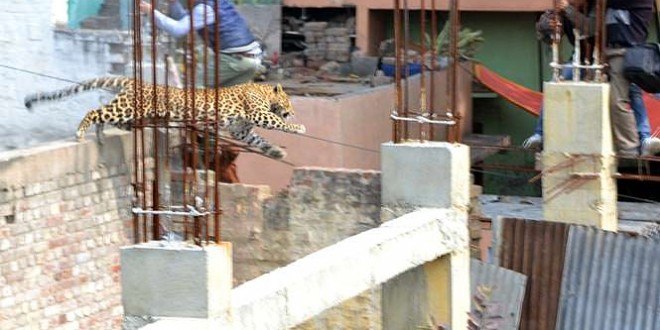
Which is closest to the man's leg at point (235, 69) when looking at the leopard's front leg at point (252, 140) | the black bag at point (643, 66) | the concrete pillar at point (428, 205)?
the leopard's front leg at point (252, 140)

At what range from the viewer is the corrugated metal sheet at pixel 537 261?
9031mm

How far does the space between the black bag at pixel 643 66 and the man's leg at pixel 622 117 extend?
0.06m

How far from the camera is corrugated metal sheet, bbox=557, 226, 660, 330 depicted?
8.69 m

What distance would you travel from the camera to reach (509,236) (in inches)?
364

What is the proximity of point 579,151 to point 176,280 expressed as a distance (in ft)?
12.3

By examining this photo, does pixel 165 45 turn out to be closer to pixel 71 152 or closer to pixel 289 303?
pixel 71 152

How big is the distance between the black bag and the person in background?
0.18ft

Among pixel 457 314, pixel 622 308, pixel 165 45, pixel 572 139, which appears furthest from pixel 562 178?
pixel 165 45

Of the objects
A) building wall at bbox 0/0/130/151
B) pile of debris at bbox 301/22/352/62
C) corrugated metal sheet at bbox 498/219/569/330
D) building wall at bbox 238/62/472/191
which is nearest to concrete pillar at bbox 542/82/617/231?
corrugated metal sheet at bbox 498/219/569/330

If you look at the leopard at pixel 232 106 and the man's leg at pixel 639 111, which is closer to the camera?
the man's leg at pixel 639 111

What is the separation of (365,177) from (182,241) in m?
4.73

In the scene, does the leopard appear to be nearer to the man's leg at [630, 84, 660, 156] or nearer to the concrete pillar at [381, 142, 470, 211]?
the man's leg at [630, 84, 660, 156]

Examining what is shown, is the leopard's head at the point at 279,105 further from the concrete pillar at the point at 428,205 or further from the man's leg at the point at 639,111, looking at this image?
the concrete pillar at the point at 428,205

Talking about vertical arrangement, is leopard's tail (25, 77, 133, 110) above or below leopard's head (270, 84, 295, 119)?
above
